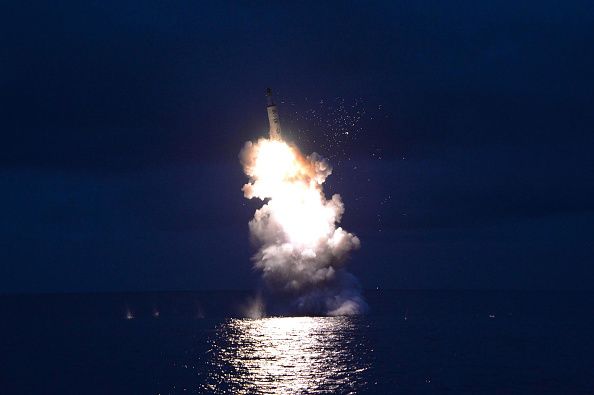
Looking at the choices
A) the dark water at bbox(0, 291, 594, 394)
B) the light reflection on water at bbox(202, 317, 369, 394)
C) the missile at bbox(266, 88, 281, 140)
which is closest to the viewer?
the light reflection on water at bbox(202, 317, 369, 394)

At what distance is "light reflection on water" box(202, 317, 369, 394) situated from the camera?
101 m

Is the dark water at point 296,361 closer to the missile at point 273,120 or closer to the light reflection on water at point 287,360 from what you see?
the light reflection on water at point 287,360

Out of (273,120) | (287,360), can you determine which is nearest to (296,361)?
(287,360)

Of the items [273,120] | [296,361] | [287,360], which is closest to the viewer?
[296,361]

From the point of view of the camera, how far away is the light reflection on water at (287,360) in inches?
3964

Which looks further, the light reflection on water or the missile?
the missile

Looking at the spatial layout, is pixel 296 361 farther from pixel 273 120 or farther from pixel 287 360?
pixel 273 120

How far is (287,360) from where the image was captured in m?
123

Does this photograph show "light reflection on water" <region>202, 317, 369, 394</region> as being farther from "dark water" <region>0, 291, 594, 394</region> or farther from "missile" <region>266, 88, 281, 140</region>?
"missile" <region>266, 88, 281, 140</region>

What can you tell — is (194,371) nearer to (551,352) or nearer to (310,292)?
(310,292)

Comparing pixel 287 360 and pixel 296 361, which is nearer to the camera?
pixel 296 361

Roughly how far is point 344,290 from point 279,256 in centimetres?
1757

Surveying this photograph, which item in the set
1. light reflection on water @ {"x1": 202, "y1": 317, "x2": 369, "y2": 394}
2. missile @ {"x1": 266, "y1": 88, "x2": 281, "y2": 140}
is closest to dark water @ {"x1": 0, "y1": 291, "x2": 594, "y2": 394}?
light reflection on water @ {"x1": 202, "y1": 317, "x2": 369, "y2": 394}

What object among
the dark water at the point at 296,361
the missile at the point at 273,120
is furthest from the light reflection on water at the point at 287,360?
the missile at the point at 273,120
